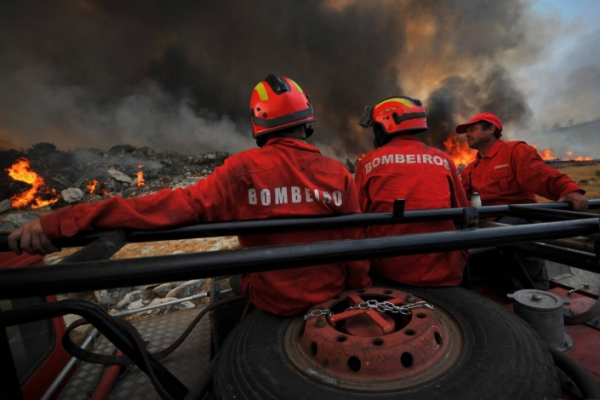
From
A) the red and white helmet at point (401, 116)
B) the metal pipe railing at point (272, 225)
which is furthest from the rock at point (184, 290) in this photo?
the red and white helmet at point (401, 116)

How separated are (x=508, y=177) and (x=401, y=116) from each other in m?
1.82

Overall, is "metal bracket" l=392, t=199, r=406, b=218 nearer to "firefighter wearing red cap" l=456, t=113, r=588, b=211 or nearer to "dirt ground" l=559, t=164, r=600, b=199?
"firefighter wearing red cap" l=456, t=113, r=588, b=211

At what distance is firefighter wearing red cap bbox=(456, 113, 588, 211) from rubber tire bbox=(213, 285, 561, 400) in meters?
2.21

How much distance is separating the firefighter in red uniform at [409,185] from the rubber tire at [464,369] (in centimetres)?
53

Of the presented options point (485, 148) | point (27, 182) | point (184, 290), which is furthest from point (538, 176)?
point (27, 182)

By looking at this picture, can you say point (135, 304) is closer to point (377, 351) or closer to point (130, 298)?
point (130, 298)

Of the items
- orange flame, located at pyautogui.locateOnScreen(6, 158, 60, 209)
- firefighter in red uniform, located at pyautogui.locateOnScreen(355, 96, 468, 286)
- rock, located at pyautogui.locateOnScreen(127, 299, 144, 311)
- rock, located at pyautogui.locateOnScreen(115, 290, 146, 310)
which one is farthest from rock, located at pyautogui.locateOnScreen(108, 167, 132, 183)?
firefighter in red uniform, located at pyautogui.locateOnScreen(355, 96, 468, 286)

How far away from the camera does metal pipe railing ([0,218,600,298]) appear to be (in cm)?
60

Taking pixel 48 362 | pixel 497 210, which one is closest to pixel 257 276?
pixel 497 210

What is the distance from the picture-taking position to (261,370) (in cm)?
102

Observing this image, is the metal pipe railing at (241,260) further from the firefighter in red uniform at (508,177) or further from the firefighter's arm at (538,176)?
the firefighter's arm at (538,176)

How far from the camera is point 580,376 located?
1054 millimetres

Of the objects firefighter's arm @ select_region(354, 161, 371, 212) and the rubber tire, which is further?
firefighter's arm @ select_region(354, 161, 371, 212)

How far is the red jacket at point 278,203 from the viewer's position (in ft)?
4.38
